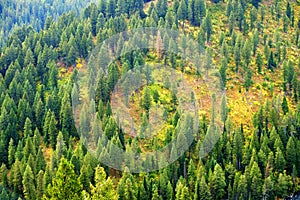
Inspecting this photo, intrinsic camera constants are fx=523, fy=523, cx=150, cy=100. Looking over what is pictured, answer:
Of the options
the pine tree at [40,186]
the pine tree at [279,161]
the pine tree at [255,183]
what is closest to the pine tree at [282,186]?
the pine tree at [255,183]

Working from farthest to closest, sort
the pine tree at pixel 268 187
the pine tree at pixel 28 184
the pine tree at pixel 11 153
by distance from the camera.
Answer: the pine tree at pixel 11 153 < the pine tree at pixel 268 187 < the pine tree at pixel 28 184

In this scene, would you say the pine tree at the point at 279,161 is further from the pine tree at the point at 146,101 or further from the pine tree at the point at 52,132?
the pine tree at the point at 52,132

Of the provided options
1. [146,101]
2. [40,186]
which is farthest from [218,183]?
[40,186]

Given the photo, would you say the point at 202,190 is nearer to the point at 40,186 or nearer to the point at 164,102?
the point at 40,186

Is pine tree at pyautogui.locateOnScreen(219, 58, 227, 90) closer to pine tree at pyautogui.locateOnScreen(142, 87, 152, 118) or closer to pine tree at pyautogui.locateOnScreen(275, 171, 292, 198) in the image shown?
pine tree at pyautogui.locateOnScreen(142, 87, 152, 118)

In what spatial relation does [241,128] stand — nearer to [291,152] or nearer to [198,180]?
[291,152]

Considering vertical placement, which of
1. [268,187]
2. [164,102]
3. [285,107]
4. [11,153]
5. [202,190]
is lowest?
[268,187]

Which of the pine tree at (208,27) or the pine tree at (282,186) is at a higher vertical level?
the pine tree at (208,27)

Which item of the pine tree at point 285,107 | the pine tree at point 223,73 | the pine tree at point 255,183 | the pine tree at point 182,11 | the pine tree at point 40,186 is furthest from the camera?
the pine tree at point 182,11

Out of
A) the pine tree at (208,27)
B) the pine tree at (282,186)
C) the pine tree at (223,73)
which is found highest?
the pine tree at (208,27)
